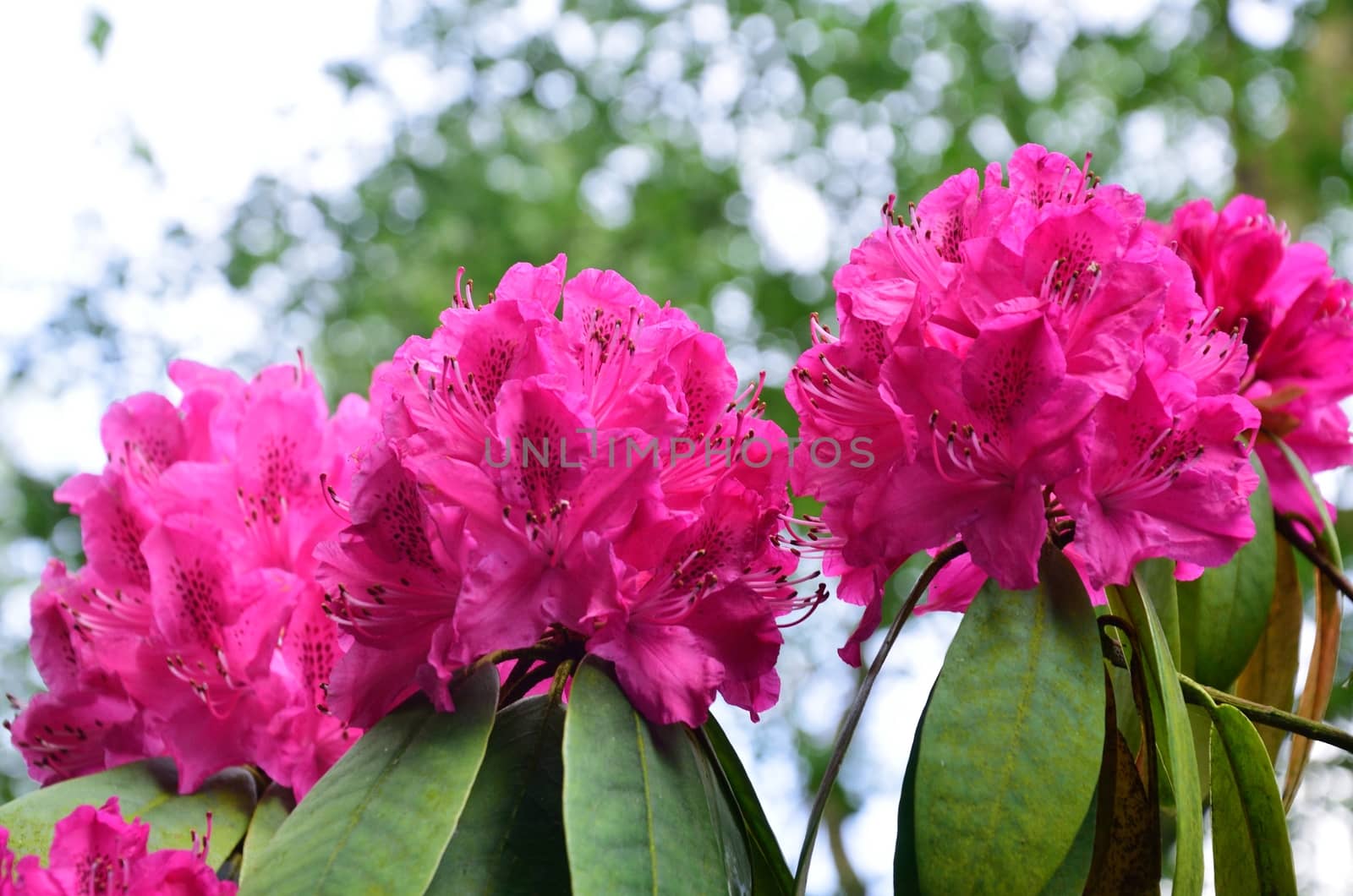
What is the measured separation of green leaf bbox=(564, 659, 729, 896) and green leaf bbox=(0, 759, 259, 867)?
1.18ft

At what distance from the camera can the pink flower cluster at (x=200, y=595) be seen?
3.48ft

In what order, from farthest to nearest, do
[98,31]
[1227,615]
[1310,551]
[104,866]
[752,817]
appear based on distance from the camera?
[98,31] → [1310,551] → [1227,615] → [752,817] → [104,866]

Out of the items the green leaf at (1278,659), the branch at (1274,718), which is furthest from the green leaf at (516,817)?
the green leaf at (1278,659)

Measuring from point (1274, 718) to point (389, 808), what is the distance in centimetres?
65

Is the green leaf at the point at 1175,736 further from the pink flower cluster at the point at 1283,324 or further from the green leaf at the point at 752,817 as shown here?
the pink flower cluster at the point at 1283,324

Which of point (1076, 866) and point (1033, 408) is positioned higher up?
point (1033, 408)

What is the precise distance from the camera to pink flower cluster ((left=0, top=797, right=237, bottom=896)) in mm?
889

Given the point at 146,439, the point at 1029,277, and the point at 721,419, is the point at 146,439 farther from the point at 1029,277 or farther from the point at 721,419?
the point at 1029,277

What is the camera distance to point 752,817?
1023mm

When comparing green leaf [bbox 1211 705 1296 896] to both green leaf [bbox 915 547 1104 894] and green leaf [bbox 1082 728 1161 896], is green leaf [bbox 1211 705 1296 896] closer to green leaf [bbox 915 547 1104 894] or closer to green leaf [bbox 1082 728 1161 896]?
green leaf [bbox 1082 728 1161 896]

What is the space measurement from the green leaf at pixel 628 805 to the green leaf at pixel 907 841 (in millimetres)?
111

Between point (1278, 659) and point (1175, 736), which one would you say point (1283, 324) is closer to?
point (1278, 659)

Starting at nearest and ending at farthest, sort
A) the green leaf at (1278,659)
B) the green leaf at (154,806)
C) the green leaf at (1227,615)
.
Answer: the green leaf at (154,806) < the green leaf at (1227,615) < the green leaf at (1278,659)

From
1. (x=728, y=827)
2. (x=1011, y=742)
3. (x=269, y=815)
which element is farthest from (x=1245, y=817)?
(x=269, y=815)
